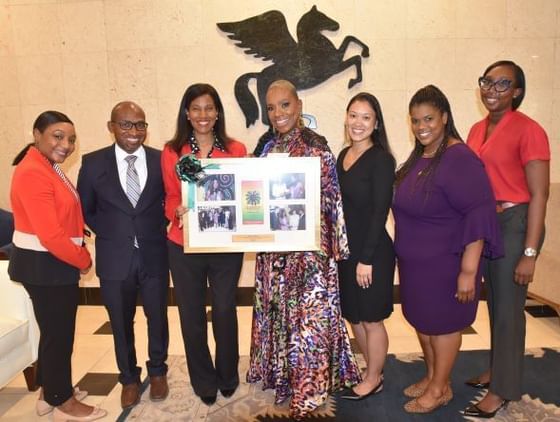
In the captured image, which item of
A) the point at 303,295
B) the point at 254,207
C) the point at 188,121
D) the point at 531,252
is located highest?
the point at 188,121

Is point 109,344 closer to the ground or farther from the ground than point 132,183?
closer to the ground

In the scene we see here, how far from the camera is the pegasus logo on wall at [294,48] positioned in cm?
414

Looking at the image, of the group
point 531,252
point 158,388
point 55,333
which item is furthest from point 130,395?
point 531,252

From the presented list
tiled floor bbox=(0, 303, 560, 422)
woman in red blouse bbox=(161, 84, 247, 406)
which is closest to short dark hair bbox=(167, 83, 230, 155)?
woman in red blouse bbox=(161, 84, 247, 406)

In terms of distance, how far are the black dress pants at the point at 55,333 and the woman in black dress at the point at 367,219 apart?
1.46m

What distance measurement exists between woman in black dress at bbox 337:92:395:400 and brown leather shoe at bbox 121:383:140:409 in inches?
52.3

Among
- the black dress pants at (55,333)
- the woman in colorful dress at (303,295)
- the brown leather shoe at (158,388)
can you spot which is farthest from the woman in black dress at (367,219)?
the black dress pants at (55,333)

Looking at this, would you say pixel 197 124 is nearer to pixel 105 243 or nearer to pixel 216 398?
pixel 105 243

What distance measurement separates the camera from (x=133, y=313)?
9.15 feet

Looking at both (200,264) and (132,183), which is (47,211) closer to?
(132,183)

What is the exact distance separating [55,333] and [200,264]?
82cm

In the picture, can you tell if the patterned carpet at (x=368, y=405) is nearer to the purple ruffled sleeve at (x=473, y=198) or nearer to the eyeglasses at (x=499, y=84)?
the purple ruffled sleeve at (x=473, y=198)

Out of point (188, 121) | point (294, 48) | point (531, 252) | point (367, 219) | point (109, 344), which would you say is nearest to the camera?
point (531, 252)

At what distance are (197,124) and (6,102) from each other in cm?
289
